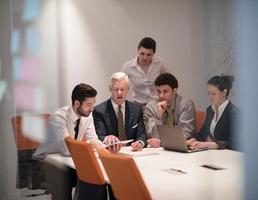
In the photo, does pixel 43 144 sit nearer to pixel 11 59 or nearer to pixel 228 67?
pixel 11 59

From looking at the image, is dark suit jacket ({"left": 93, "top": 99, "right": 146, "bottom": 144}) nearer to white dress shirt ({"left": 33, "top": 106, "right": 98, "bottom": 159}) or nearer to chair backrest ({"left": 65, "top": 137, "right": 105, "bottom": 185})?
white dress shirt ({"left": 33, "top": 106, "right": 98, "bottom": 159})

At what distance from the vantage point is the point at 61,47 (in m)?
2.67

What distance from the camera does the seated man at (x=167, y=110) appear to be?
2561 mm

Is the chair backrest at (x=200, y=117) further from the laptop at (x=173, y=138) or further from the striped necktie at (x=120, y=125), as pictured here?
the striped necktie at (x=120, y=125)

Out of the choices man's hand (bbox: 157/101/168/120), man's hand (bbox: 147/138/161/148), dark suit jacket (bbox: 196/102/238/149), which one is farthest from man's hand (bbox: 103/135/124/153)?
dark suit jacket (bbox: 196/102/238/149)

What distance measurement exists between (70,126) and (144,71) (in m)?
0.62

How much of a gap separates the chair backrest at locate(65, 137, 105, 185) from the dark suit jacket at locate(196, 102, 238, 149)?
2.21 feet

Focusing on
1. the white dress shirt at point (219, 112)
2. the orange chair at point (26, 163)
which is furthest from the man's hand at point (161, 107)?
the orange chair at point (26, 163)

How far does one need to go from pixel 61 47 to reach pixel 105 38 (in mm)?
299

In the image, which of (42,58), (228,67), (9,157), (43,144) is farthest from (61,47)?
(228,67)

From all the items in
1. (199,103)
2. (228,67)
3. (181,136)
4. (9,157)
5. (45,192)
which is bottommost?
(45,192)

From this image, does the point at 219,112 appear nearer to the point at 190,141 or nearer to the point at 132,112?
the point at 190,141

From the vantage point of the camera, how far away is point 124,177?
1.88 m

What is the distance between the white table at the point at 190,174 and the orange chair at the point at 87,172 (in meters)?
0.14
